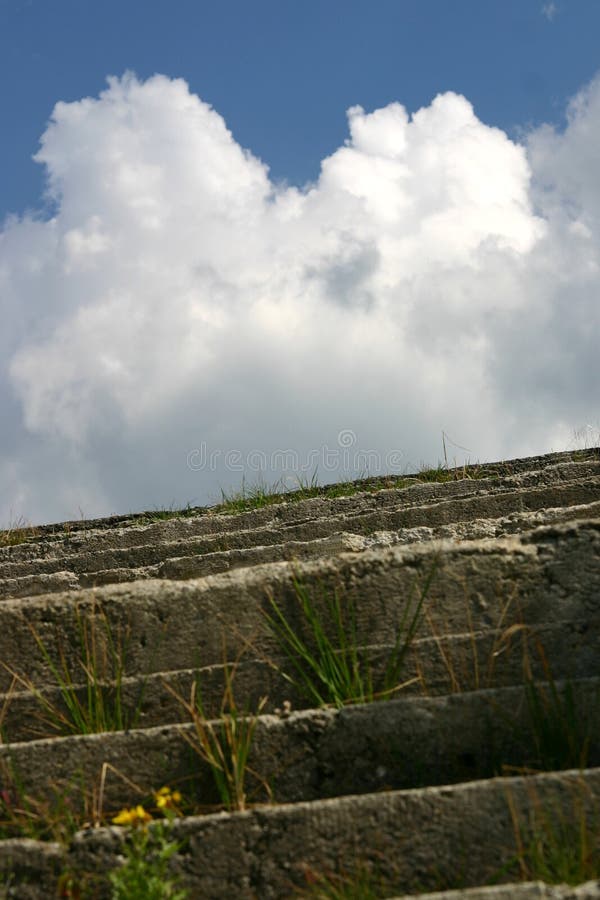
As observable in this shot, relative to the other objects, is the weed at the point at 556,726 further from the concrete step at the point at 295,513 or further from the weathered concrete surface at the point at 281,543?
the concrete step at the point at 295,513

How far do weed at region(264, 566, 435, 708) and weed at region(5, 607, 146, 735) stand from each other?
438 millimetres

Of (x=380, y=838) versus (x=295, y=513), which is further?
(x=295, y=513)

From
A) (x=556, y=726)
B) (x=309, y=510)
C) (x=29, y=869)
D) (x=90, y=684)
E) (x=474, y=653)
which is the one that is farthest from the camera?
(x=309, y=510)

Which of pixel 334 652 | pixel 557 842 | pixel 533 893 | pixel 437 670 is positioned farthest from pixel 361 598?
pixel 533 893

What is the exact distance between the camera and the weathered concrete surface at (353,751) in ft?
7.77

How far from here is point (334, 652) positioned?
2.65 metres

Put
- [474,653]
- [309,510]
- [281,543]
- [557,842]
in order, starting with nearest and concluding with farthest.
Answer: [557,842] < [474,653] < [281,543] < [309,510]

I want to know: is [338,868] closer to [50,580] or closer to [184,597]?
[184,597]

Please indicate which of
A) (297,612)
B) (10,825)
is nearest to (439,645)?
(297,612)

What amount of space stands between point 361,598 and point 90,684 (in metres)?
0.83

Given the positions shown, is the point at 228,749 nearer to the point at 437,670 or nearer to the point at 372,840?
the point at 372,840

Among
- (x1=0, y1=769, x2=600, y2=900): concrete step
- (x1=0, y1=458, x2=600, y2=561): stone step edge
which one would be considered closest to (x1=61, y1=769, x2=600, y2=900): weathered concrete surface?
(x1=0, y1=769, x2=600, y2=900): concrete step

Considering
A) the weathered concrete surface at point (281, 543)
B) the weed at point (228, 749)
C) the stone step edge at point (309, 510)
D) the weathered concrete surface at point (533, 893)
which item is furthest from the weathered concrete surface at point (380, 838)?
the stone step edge at point (309, 510)

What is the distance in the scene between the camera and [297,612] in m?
2.75
